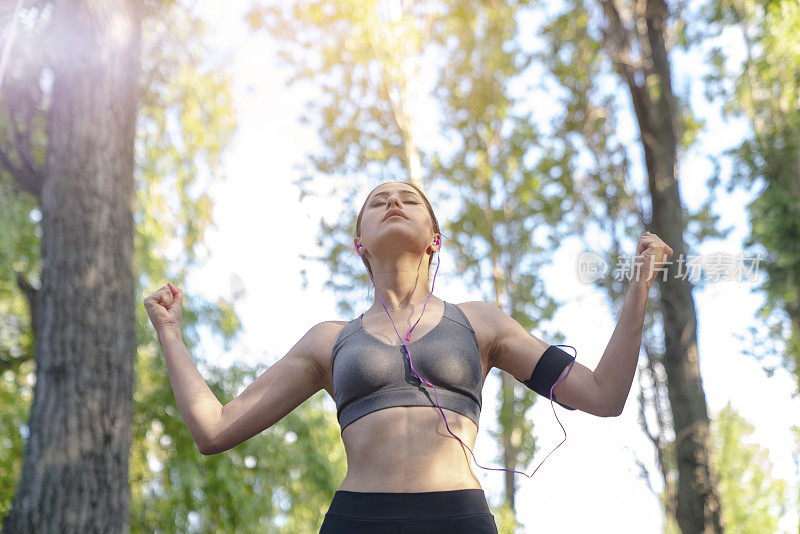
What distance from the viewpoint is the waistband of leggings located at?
1.81 meters

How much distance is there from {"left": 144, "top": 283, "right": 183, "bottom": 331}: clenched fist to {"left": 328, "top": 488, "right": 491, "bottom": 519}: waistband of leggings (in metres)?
0.74

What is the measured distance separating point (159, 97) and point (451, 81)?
508 centimetres

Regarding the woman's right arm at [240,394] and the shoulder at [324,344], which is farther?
the shoulder at [324,344]

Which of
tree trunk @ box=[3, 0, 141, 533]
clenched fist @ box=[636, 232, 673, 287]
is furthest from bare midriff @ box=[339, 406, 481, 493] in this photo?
tree trunk @ box=[3, 0, 141, 533]

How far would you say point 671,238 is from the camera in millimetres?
6648

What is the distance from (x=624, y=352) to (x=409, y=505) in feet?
2.27

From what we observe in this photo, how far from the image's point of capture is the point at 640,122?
7.00m

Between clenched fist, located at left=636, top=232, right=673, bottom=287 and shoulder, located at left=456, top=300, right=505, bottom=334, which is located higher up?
clenched fist, located at left=636, top=232, right=673, bottom=287

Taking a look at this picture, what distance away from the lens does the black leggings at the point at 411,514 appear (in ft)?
5.88

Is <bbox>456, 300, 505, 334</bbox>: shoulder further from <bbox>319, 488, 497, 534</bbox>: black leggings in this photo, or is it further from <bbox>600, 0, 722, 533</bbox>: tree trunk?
<bbox>600, 0, 722, 533</bbox>: tree trunk

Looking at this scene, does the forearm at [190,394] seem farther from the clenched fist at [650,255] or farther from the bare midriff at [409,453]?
the clenched fist at [650,255]

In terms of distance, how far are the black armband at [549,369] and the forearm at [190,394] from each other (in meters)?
0.90

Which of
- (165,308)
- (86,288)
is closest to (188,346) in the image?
(86,288)

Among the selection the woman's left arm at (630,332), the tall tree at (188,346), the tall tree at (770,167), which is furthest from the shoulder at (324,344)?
the tall tree at (770,167)
